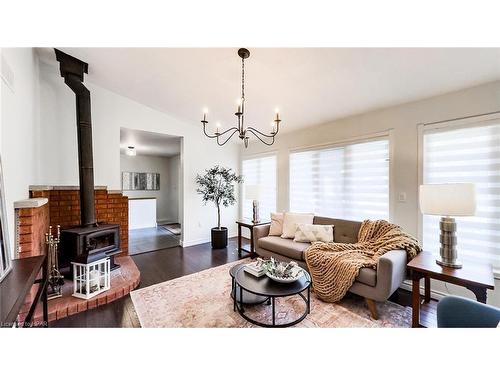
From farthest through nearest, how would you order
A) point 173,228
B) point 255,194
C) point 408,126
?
point 173,228 < point 255,194 < point 408,126

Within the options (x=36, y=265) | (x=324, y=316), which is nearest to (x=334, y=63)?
(x=324, y=316)

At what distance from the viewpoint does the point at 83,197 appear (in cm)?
256

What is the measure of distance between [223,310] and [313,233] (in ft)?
5.15

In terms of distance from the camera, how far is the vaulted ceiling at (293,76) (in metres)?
1.78

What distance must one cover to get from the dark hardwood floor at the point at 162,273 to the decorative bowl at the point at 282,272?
1.25m

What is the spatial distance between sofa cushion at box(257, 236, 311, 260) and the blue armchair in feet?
4.92

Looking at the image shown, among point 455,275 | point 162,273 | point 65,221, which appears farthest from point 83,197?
point 455,275

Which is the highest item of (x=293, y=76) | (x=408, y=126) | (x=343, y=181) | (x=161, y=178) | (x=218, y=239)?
(x=293, y=76)

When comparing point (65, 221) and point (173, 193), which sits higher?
point (173, 193)

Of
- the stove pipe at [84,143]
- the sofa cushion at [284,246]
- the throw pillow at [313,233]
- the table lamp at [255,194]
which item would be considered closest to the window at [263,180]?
the table lamp at [255,194]

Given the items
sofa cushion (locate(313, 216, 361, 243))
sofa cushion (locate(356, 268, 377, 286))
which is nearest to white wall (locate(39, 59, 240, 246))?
sofa cushion (locate(313, 216, 361, 243))

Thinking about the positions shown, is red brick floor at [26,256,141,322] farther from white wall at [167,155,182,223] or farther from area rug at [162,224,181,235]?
white wall at [167,155,182,223]

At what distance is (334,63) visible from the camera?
1933 millimetres

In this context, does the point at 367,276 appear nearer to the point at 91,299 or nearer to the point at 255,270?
the point at 255,270
